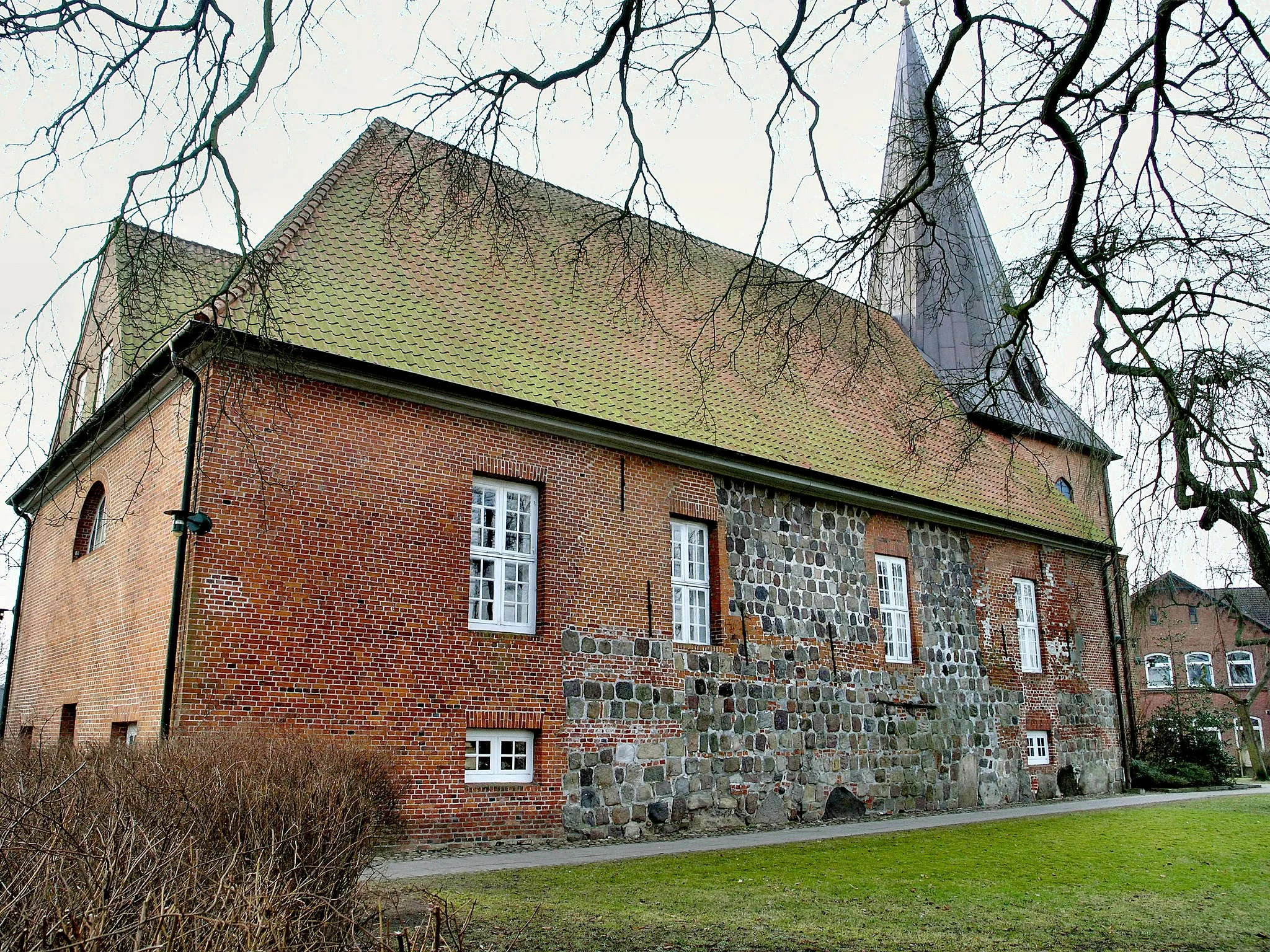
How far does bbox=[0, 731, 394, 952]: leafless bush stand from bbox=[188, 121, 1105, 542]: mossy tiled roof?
4.59m

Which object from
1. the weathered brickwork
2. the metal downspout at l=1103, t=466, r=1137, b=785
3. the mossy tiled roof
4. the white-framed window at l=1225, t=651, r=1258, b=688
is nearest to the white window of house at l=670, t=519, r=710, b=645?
the weathered brickwork

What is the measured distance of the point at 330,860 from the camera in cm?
373

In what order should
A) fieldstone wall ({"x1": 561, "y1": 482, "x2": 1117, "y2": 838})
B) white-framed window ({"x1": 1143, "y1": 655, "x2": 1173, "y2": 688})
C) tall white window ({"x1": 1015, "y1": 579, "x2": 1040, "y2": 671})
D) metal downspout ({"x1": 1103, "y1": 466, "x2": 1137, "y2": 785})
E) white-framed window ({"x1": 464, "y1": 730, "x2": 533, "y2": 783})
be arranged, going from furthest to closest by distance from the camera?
white-framed window ({"x1": 1143, "y1": 655, "x2": 1173, "y2": 688}), metal downspout ({"x1": 1103, "y1": 466, "x2": 1137, "y2": 785}), tall white window ({"x1": 1015, "y1": 579, "x2": 1040, "y2": 671}), fieldstone wall ({"x1": 561, "y1": 482, "x2": 1117, "y2": 838}), white-framed window ({"x1": 464, "y1": 730, "x2": 533, "y2": 783})

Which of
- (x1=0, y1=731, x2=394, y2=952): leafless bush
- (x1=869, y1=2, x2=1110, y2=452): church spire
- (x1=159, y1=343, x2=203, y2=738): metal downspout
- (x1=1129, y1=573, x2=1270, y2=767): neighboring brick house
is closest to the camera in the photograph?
(x1=0, y1=731, x2=394, y2=952): leafless bush

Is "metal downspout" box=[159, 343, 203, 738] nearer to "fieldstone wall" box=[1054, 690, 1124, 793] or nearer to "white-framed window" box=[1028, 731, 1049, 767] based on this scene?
"white-framed window" box=[1028, 731, 1049, 767]

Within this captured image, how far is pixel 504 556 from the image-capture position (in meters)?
11.5

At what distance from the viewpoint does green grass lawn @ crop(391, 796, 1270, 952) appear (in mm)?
5570

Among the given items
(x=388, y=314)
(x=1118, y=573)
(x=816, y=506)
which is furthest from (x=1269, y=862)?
(x=388, y=314)

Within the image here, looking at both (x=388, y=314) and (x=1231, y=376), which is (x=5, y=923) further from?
(x=388, y=314)

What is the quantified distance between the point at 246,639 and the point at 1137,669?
1257 inches

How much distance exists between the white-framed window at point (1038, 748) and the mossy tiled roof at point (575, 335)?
152 inches

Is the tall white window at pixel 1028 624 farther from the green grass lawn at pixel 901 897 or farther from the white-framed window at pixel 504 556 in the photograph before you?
the white-framed window at pixel 504 556

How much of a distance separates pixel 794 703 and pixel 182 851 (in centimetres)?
1163

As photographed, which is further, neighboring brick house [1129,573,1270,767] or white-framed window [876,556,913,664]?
neighboring brick house [1129,573,1270,767]
